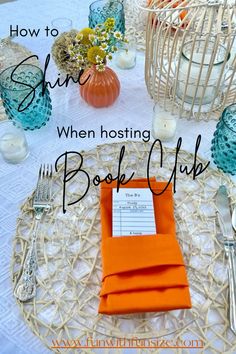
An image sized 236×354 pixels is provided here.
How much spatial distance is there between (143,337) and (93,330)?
6 centimetres

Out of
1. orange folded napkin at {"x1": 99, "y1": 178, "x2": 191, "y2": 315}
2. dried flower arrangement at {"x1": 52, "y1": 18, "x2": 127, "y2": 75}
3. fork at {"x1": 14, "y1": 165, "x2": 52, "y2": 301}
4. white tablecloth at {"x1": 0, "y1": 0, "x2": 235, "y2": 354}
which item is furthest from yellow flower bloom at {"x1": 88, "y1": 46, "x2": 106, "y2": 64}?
orange folded napkin at {"x1": 99, "y1": 178, "x2": 191, "y2": 315}

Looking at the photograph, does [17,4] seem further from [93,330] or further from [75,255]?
[93,330]

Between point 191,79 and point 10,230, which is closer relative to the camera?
point 10,230

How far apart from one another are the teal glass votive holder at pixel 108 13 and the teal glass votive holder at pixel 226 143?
355 millimetres

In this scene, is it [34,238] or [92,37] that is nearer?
[34,238]

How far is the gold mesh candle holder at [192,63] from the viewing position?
65cm

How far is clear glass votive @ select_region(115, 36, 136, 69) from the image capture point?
2.79 ft

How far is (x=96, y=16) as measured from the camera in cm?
85

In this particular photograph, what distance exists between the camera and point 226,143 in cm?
63

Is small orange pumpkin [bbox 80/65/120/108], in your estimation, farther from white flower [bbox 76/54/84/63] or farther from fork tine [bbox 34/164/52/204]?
fork tine [bbox 34/164/52/204]

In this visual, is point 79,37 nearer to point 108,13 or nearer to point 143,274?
point 108,13

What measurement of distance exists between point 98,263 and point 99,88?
0.37 metres

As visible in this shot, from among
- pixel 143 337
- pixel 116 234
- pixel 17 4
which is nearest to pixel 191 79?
pixel 116 234

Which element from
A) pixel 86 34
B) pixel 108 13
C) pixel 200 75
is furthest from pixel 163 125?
pixel 108 13
